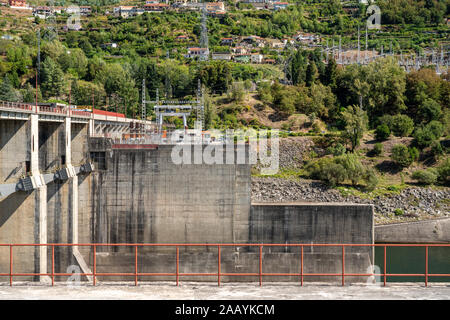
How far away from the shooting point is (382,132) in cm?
5894

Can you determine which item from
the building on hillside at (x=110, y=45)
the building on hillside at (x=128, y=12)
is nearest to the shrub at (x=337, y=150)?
the building on hillside at (x=110, y=45)

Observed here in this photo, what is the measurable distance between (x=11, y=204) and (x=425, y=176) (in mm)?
37841

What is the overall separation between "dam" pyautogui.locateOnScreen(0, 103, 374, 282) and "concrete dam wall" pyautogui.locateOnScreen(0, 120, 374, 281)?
5 centimetres

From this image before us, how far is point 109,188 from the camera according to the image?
29.5m

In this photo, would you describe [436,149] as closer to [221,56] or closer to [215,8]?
[221,56]

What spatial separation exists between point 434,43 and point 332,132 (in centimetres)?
7268

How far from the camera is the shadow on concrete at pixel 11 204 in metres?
24.7

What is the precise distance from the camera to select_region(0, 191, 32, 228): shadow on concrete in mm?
24672

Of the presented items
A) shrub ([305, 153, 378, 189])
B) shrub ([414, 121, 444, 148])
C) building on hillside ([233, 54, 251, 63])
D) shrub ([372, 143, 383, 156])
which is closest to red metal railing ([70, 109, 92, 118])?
shrub ([305, 153, 378, 189])

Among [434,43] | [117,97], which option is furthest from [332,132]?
[434,43]

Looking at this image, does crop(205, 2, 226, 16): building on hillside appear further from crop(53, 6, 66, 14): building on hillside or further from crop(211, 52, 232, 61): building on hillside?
crop(211, 52, 232, 61): building on hillside

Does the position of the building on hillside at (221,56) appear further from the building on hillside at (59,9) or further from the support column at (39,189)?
the support column at (39,189)

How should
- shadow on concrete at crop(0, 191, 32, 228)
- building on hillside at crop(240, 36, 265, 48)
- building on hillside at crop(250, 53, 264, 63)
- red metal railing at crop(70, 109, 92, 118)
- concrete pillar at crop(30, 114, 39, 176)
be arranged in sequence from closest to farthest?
1. concrete pillar at crop(30, 114, 39, 176)
2. shadow on concrete at crop(0, 191, 32, 228)
3. red metal railing at crop(70, 109, 92, 118)
4. building on hillside at crop(250, 53, 264, 63)
5. building on hillside at crop(240, 36, 265, 48)
